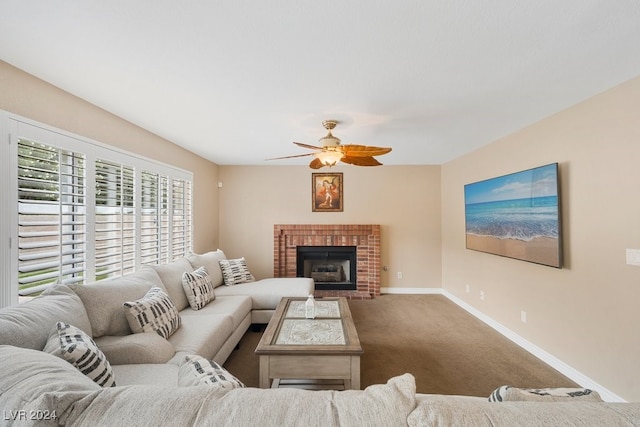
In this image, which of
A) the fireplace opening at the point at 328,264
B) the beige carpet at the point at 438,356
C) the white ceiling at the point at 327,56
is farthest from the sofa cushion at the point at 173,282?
the fireplace opening at the point at 328,264

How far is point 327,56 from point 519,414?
1.87 metres

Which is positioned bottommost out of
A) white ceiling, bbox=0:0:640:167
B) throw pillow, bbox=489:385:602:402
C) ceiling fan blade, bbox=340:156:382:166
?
throw pillow, bbox=489:385:602:402

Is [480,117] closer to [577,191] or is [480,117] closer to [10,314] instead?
[577,191]

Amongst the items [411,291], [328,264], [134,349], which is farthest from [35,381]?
[411,291]

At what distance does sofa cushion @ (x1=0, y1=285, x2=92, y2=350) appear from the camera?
4.26 ft

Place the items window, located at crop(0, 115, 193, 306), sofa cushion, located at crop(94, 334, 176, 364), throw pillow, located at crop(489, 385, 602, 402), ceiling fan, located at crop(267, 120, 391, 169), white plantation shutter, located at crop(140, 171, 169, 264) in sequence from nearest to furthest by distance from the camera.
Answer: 1. throw pillow, located at crop(489, 385, 602, 402)
2. sofa cushion, located at crop(94, 334, 176, 364)
3. window, located at crop(0, 115, 193, 306)
4. ceiling fan, located at crop(267, 120, 391, 169)
5. white plantation shutter, located at crop(140, 171, 169, 264)

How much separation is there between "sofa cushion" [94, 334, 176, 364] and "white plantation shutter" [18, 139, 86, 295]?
68 centimetres

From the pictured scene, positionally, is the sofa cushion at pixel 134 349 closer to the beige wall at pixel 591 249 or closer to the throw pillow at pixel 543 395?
the throw pillow at pixel 543 395

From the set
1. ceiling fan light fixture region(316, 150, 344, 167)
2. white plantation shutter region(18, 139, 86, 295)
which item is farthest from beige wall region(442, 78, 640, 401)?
white plantation shutter region(18, 139, 86, 295)

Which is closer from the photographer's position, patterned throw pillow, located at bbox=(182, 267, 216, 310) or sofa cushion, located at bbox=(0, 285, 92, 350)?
sofa cushion, located at bbox=(0, 285, 92, 350)

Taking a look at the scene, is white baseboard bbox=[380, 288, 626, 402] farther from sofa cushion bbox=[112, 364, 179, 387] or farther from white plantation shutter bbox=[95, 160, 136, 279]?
white plantation shutter bbox=[95, 160, 136, 279]

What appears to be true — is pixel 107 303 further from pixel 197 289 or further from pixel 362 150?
pixel 362 150

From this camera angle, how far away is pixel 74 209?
7.38 feet

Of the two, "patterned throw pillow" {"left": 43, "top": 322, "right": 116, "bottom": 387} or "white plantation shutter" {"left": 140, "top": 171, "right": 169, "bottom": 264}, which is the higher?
"white plantation shutter" {"left": 140, "top": 171, "right": 169, "bottom": 264}
